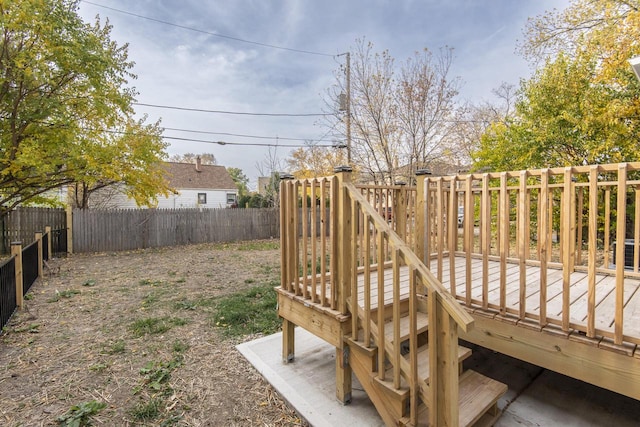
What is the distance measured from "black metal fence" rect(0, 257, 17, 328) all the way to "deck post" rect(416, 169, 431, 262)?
15.4 feet

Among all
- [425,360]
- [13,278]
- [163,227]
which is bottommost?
[425,360]

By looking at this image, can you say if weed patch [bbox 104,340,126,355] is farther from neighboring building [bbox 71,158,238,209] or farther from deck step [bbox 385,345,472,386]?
neighboring building [bbox 71,158,238,209]

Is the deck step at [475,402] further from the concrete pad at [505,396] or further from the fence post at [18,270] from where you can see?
the fence post at [18,270]

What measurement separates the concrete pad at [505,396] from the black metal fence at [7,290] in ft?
9.81

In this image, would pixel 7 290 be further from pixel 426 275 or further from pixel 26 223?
pixel 26 223

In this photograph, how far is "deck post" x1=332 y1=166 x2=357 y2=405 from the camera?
2242 millimetres

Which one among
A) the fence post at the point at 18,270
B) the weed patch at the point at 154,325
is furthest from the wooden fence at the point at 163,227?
the weed patch at the point at 154,325

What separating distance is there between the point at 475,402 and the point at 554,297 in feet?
4.49

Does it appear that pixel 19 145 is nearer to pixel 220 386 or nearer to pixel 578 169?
pixel 220 386

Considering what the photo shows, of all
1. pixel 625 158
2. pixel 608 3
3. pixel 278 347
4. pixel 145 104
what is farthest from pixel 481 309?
pixel 145 104

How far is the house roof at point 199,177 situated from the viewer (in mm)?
21984

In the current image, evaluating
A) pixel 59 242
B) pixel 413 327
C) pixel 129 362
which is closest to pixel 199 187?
pixel 59 242

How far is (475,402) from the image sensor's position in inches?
77.1

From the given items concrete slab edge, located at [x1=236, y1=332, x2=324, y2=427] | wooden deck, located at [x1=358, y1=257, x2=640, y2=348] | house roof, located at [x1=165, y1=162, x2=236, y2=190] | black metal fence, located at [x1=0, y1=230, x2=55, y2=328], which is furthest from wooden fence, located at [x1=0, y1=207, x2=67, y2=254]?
house roof, located at [x1=165, y1=162, x2=236, y2=190]
